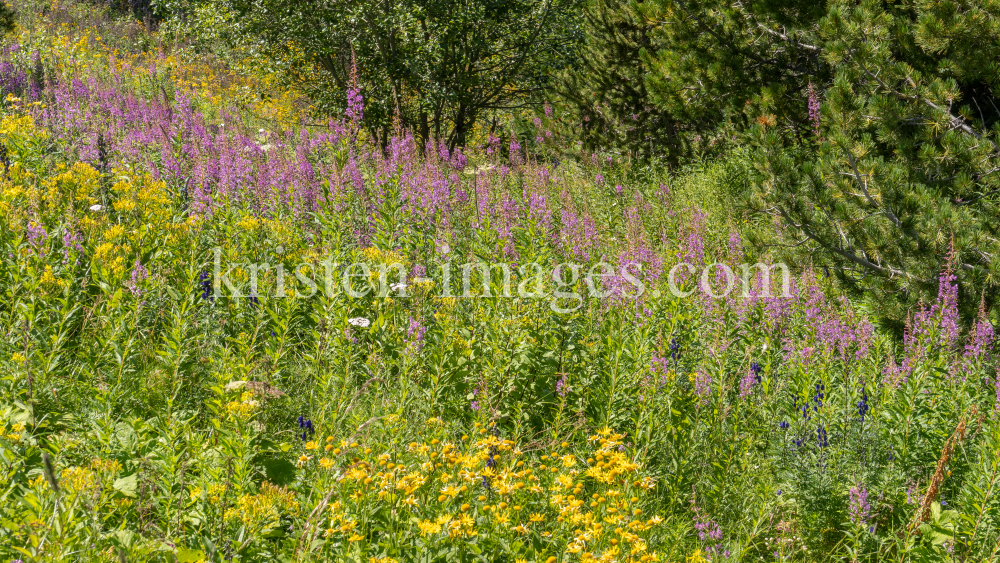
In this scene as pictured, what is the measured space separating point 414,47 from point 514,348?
25.6ft

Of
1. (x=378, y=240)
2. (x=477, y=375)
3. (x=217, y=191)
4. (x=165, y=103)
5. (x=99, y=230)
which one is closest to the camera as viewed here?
(x=477, y=375)

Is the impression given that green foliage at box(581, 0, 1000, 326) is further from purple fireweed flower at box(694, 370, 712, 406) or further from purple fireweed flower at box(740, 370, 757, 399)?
purple fireweed flower at box(694, 370, 712, 406)

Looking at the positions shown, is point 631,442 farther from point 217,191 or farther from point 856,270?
point 217,191

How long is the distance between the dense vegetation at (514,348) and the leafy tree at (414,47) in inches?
139

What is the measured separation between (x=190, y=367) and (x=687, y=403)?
271 cm

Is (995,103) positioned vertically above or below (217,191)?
above

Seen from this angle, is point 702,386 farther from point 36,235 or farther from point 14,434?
point 36,235

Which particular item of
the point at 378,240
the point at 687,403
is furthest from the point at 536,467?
the point at 378,240

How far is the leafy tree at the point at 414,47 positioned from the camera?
10391mm

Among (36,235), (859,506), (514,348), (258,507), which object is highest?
(36,235)

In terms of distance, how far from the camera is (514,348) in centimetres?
407

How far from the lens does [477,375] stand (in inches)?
159

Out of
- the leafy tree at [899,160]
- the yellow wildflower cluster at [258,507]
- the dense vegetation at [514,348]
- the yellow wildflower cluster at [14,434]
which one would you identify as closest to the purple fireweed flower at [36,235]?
the dense vegetation at [514,348]

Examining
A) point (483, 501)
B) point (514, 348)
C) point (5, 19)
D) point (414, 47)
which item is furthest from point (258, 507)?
point (5, 19)
